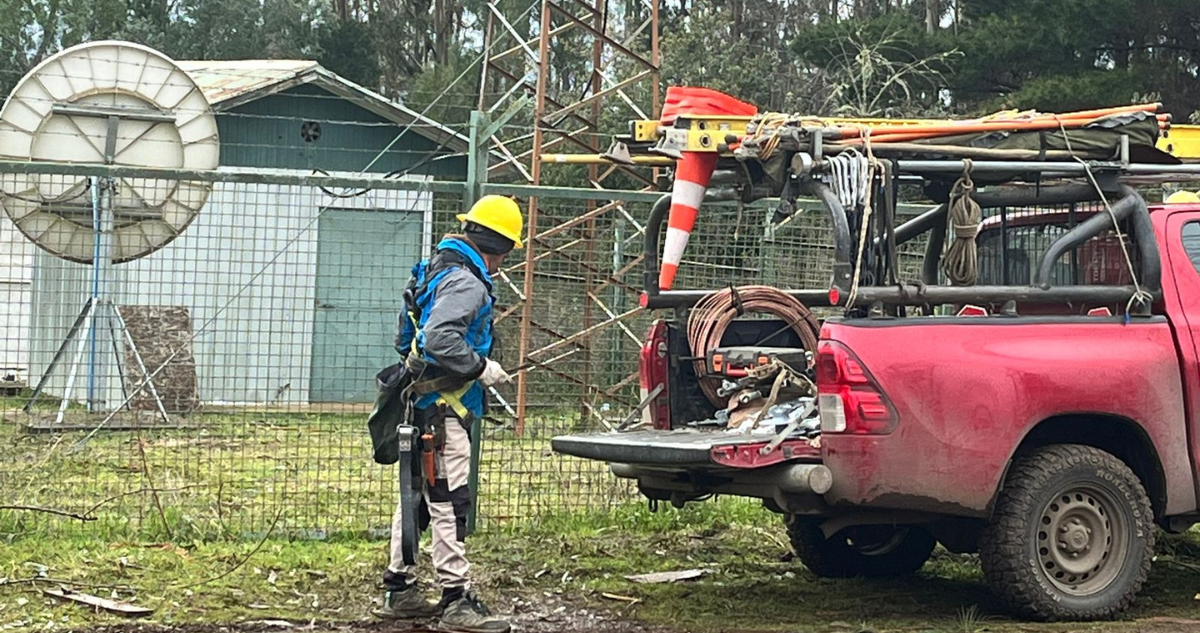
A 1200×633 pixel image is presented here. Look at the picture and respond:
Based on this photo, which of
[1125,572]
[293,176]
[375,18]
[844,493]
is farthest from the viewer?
[375,18]

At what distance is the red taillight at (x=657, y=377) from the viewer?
25.7 ft

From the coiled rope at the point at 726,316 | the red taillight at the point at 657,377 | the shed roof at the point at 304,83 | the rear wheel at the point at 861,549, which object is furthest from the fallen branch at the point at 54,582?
the shed roof at the point at 304,83

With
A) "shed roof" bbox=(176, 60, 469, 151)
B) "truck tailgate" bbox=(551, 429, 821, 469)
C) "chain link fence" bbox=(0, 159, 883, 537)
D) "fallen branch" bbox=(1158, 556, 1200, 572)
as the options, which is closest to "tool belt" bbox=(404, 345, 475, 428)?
"truck tailgate" bbox=(551, 429, 821, 469)

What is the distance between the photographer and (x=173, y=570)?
26.0 ft

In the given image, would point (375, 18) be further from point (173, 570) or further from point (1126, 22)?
point (173, 570)

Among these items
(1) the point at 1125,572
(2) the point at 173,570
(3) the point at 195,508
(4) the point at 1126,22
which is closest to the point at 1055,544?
(1) the point at 1125,572

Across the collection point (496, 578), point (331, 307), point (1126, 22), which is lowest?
point (496, 578)

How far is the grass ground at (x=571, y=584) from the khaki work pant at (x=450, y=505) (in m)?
0.45

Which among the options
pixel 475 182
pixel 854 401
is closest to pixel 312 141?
pixel 475 182

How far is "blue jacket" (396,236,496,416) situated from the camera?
6801 mm

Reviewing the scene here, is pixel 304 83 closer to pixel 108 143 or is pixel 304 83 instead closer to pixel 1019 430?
pixel 108 143

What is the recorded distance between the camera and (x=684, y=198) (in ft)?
23.5

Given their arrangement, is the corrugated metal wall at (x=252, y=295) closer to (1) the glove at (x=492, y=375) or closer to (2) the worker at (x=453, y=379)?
(2) the worker at (x=453, y=379)

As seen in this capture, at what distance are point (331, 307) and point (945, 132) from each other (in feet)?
12.9
